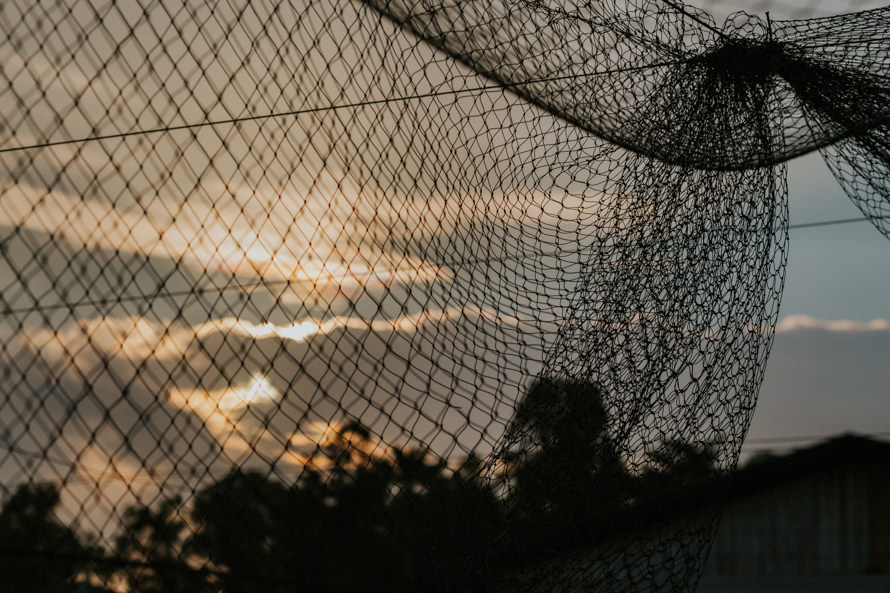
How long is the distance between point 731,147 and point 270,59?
1.11 m

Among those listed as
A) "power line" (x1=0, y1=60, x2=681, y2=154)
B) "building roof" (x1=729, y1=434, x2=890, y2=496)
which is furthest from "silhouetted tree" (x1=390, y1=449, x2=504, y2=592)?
"building roof" (x1=729, y1=434, x2=890, y2=496)

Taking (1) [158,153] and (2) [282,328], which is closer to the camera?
(1) [158,153]

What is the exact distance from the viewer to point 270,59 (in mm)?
1963

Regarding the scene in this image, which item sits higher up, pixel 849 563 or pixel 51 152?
pixel 51 152

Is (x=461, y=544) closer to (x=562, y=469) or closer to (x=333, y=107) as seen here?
(x=562, y=469)

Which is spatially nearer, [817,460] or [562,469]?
[562,469]

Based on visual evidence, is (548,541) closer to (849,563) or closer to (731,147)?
(731,147)

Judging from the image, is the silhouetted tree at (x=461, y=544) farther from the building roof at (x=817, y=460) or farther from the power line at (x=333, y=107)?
the building roof at (x=817, y=460)

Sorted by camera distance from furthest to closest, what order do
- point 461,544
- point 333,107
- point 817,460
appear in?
point 817,460
point 333,107
point 461,544

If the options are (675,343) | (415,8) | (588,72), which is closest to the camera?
(675,343)

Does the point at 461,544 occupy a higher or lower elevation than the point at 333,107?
lower

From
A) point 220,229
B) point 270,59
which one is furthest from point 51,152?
point 270,59

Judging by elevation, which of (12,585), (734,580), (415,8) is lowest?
(12,585)

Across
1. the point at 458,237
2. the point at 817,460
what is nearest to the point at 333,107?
the point at 458,237
